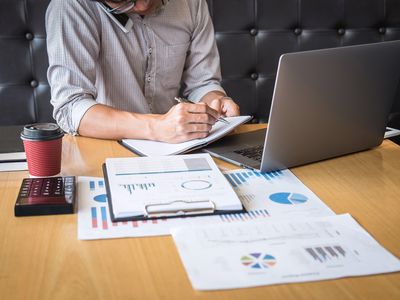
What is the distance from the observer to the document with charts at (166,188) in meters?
0.94

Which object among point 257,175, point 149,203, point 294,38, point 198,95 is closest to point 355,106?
point 257,175

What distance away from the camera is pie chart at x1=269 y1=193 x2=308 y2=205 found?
101cm

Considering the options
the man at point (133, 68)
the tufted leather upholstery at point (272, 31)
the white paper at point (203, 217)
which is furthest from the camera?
the tufted leather upholstery at point (272, 31)

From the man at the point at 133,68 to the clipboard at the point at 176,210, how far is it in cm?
36

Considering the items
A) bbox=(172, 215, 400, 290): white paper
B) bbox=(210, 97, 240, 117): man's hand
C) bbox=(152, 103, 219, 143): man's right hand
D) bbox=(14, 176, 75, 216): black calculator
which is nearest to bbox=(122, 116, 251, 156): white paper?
bbox=(152, 103, 219, 143): man's right hand

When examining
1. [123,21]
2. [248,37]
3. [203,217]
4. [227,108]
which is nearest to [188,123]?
[227,108]

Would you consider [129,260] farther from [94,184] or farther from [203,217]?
[94,184]

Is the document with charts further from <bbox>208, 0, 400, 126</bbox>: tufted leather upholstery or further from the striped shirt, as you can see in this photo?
<bbox>208, 0, 400, 126</bbox>: tufted leather upholstery

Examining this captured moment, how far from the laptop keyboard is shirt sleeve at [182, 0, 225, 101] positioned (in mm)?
550

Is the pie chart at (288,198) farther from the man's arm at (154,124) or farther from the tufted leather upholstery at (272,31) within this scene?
the tufted leather upholstery at (272,31)

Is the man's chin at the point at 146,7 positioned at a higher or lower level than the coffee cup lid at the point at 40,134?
higher

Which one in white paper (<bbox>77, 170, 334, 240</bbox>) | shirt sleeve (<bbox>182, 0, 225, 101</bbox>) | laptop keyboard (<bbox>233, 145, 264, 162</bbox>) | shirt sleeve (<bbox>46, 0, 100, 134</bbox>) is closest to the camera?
white paper (<bbox>77, 170, 334, 240</bbox>)

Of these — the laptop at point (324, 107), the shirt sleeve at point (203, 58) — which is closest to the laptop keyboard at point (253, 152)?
the laptop at point (324, 107)

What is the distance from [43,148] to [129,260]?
37 cm
